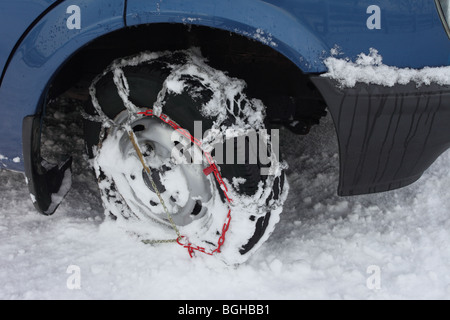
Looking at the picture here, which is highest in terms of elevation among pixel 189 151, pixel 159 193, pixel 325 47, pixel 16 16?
pixel 16 16

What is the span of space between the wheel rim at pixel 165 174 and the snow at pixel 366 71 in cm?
64

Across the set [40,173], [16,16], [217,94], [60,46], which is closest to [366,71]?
[217,94]

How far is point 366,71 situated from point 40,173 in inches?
54.6

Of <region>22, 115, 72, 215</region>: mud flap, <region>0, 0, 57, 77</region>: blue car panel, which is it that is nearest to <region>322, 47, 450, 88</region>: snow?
<region>0, 0, 57, 77</region>: blue car panel

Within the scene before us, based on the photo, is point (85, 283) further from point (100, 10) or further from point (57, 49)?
point (100, 10)

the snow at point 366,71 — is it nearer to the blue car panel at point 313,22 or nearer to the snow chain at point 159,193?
the blue car panel at point 313,22

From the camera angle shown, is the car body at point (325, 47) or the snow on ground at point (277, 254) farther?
the snow on ground at point (277, 254)

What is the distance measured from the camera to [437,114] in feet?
5.41

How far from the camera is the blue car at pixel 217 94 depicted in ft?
5.05

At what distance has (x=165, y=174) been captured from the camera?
1.98 metres

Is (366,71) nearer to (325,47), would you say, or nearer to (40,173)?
(325,47)

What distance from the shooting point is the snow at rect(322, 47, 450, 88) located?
1.55m

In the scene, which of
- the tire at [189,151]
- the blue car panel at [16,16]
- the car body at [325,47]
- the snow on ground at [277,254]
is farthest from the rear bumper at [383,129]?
the blue car panel at [16,16]

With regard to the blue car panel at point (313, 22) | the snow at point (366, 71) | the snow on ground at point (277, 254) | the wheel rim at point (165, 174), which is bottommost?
the snow on ground at point (277, 254)
